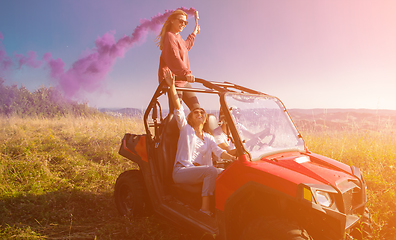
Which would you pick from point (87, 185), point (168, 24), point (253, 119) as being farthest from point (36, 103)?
point (253, 119)

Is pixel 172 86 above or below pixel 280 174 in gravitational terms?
above

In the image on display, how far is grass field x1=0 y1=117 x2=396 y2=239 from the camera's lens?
3277mm

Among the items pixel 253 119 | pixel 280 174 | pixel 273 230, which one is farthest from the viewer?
pixel 253 119

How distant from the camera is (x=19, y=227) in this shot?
3.37 m

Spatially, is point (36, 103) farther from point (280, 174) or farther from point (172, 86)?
point (280, 174)

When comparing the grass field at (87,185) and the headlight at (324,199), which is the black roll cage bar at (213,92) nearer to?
the headlight at (324,199)

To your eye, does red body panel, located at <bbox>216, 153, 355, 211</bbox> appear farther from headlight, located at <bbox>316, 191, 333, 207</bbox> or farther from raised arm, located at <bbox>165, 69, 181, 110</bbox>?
raised arm, located at <bbox>165, 69, 181, 110</bbox>

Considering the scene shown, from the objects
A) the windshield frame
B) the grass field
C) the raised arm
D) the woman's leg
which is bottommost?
the grass field

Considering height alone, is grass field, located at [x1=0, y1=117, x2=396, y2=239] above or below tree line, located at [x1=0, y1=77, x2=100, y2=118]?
below

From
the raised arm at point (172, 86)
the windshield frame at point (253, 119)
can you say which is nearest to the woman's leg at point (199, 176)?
the windshield frame at point (253, 119)

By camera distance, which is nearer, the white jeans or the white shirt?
the white jeans

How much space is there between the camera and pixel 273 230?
1.86 m

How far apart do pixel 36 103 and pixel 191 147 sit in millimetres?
16272

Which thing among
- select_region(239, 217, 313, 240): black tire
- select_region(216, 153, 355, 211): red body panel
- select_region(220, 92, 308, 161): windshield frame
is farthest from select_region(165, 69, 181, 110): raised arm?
select_region(239, 217, 313, 240): black tire
